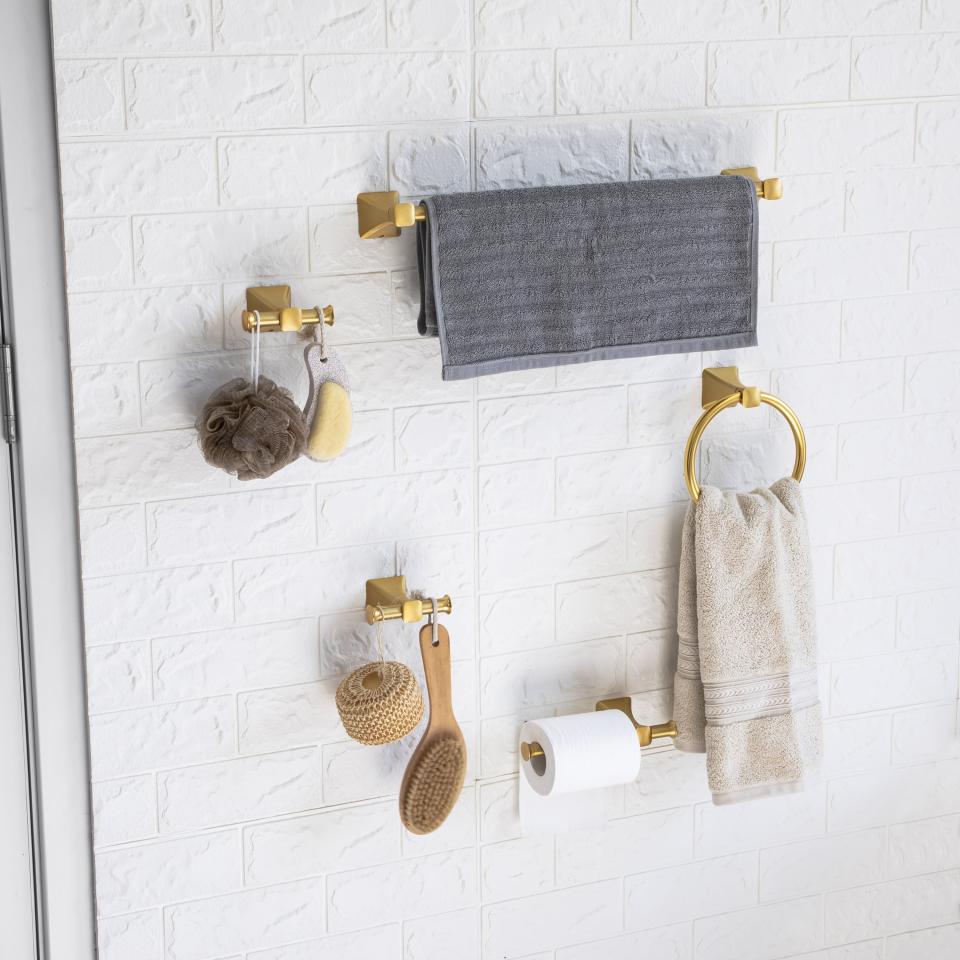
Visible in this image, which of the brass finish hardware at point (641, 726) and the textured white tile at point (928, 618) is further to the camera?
the textured white tile at point (928, 618)

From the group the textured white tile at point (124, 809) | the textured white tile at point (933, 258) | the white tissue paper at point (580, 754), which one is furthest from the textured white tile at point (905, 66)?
the textured white tile at point (124, 809)

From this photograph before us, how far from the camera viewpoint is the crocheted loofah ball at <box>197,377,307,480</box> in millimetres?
1225

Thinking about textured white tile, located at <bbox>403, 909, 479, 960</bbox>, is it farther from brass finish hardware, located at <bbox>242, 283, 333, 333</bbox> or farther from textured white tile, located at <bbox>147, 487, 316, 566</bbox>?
brass finish hardware, located at <bbox>242, 283, 333, 333</bbox>

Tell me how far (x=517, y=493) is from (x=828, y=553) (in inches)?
17.1

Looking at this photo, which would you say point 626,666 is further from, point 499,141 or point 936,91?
point 936,91

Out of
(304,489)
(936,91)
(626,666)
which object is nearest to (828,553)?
(626,666)

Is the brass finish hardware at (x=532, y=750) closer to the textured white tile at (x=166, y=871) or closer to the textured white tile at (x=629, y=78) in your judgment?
the textured white tile at (x=166, y=871)

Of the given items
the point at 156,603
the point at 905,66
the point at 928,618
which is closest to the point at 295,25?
the point at 156,603

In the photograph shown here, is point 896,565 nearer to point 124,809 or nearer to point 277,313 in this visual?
point 277,313

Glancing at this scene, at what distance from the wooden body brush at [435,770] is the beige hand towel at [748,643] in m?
0.29

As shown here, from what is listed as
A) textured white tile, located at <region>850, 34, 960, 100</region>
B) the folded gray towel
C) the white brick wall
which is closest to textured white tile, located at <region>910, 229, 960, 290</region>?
the white brick wall

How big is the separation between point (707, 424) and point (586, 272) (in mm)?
261

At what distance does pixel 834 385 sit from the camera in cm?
155

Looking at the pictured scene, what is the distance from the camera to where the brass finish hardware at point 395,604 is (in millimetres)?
1367
